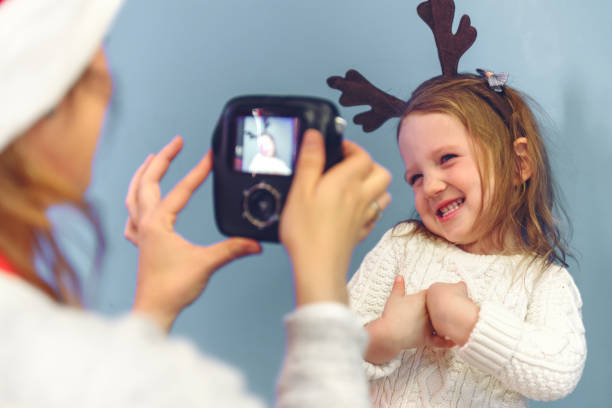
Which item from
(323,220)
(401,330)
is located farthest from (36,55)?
(401,330)

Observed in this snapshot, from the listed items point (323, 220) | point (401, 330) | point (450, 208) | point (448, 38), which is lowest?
point (401, 330)

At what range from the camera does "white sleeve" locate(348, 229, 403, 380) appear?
77 cm

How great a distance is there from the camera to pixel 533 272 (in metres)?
0.73

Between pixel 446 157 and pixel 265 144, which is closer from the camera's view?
pixel 265 144

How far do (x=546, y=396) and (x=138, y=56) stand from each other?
2.35 feet

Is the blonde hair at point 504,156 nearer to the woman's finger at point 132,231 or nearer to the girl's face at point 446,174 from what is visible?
the girl's face at point 446,174

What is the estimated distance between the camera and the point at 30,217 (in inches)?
12.7

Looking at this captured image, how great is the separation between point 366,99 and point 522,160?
24 cm

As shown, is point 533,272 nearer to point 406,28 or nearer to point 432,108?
point 432,108

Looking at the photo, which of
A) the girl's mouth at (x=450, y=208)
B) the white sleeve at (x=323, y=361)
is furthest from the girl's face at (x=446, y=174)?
the white sleeve at (x=323, y=361)

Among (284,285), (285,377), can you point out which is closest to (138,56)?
(284,285)

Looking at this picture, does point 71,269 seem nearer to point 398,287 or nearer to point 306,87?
point 398,287

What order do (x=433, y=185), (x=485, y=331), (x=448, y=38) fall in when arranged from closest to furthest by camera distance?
(x=485, y=331) → (x=433, y=185) → (x=448, y=38)

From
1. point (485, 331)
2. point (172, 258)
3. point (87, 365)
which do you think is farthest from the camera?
point (485, 331)
